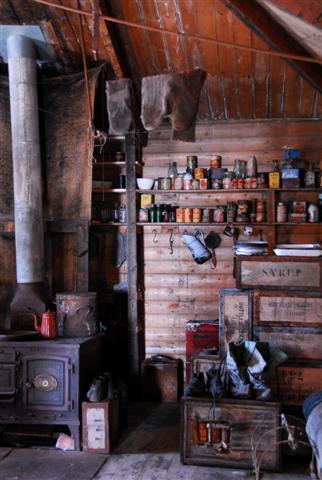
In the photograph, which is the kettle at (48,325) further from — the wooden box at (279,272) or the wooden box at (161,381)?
the wooden box at (279,272)

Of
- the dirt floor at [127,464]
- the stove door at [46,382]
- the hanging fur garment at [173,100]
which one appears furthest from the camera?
the stove door at [46,382]

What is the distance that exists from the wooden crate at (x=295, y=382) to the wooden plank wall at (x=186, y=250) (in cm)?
141

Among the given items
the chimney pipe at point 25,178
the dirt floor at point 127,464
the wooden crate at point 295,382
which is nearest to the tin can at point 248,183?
the wooden crate at point 295,382

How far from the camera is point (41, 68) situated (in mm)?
4535

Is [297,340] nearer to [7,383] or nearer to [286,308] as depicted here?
A: [286,308]

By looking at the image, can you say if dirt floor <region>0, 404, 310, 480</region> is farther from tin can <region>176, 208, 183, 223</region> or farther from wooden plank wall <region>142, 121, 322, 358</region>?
tin can <region>176, 208, 183, 223</region>

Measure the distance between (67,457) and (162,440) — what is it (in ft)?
2.36

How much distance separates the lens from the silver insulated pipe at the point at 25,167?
13.4 feet

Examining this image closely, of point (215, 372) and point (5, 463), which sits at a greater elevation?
point (215, 372)

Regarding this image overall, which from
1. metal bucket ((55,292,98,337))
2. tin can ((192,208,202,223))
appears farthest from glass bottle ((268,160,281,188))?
metal bucket ((55,292,98,337))

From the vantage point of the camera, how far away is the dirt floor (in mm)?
3090

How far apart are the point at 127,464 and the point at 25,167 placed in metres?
2.44

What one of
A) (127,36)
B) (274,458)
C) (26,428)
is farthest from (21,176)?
(274,458)

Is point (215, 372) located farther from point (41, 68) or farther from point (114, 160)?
point (41, 68)
